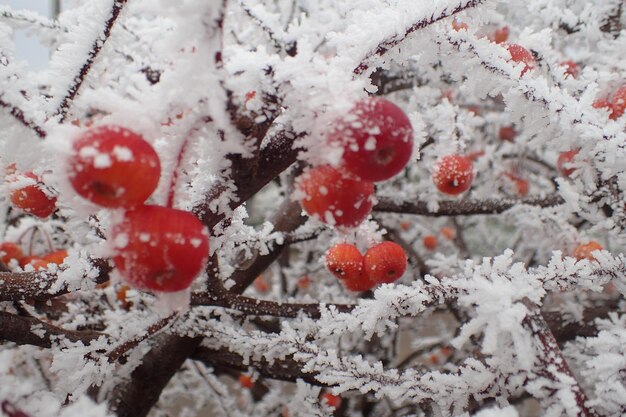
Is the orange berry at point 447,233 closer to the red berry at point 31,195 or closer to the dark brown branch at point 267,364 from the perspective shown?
the dark brown branch at point 267,364

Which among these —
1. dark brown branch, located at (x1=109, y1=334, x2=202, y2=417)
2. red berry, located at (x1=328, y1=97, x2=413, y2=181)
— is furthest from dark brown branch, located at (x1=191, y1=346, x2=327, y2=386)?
red berry, located at (x1=328, y1=97, x2=413, y2=181)

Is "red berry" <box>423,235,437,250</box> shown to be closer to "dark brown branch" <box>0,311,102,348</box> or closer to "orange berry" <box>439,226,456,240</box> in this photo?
"orange berry" <box>439,226,456,240</box>

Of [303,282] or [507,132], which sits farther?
[507,132]

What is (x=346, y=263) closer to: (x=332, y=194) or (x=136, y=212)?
(x=332, y=194)

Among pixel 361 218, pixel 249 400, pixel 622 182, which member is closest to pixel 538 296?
pixel 361 218

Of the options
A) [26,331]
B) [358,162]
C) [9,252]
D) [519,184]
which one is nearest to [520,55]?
[358,162]

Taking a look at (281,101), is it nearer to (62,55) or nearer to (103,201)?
(103,201)
